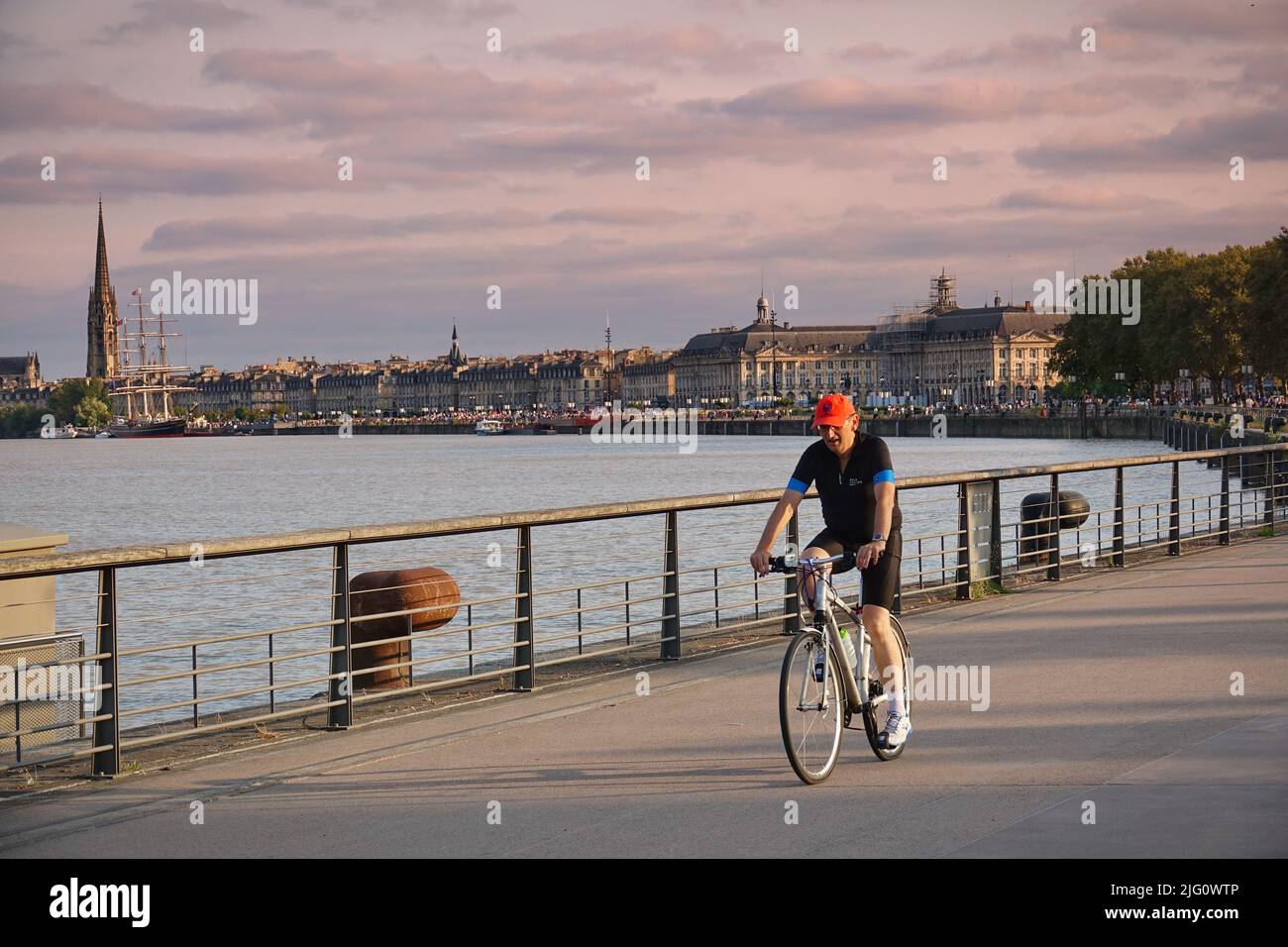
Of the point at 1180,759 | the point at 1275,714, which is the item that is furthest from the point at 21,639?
the point at 1275,714

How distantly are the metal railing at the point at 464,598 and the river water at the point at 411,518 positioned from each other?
0.15 m

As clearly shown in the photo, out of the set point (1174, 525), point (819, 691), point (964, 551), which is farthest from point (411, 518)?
point (819, 691)

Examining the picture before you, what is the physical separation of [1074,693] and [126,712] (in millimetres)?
5606

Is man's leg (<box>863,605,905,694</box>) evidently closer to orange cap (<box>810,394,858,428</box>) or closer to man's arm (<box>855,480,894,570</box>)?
man's arm (<box>855,480,894,570</box>)

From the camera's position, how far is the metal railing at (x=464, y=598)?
9.77 m

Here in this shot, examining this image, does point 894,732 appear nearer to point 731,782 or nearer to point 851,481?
point 731,782

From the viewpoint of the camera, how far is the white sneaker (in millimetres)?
8930

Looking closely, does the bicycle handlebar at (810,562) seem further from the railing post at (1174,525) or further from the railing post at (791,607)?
the railing post at (1174,525)

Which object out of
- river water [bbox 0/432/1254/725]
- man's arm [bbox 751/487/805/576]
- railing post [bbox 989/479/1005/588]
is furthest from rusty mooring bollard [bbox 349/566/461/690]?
railing post [bbox 989/479/1005/588]

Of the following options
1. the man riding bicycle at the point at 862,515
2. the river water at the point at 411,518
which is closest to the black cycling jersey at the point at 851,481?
the man riding bicycle at the point at 862,515

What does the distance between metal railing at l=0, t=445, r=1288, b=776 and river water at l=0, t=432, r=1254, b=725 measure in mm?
153

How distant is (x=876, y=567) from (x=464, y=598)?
938 cm

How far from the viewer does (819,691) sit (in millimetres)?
8562
